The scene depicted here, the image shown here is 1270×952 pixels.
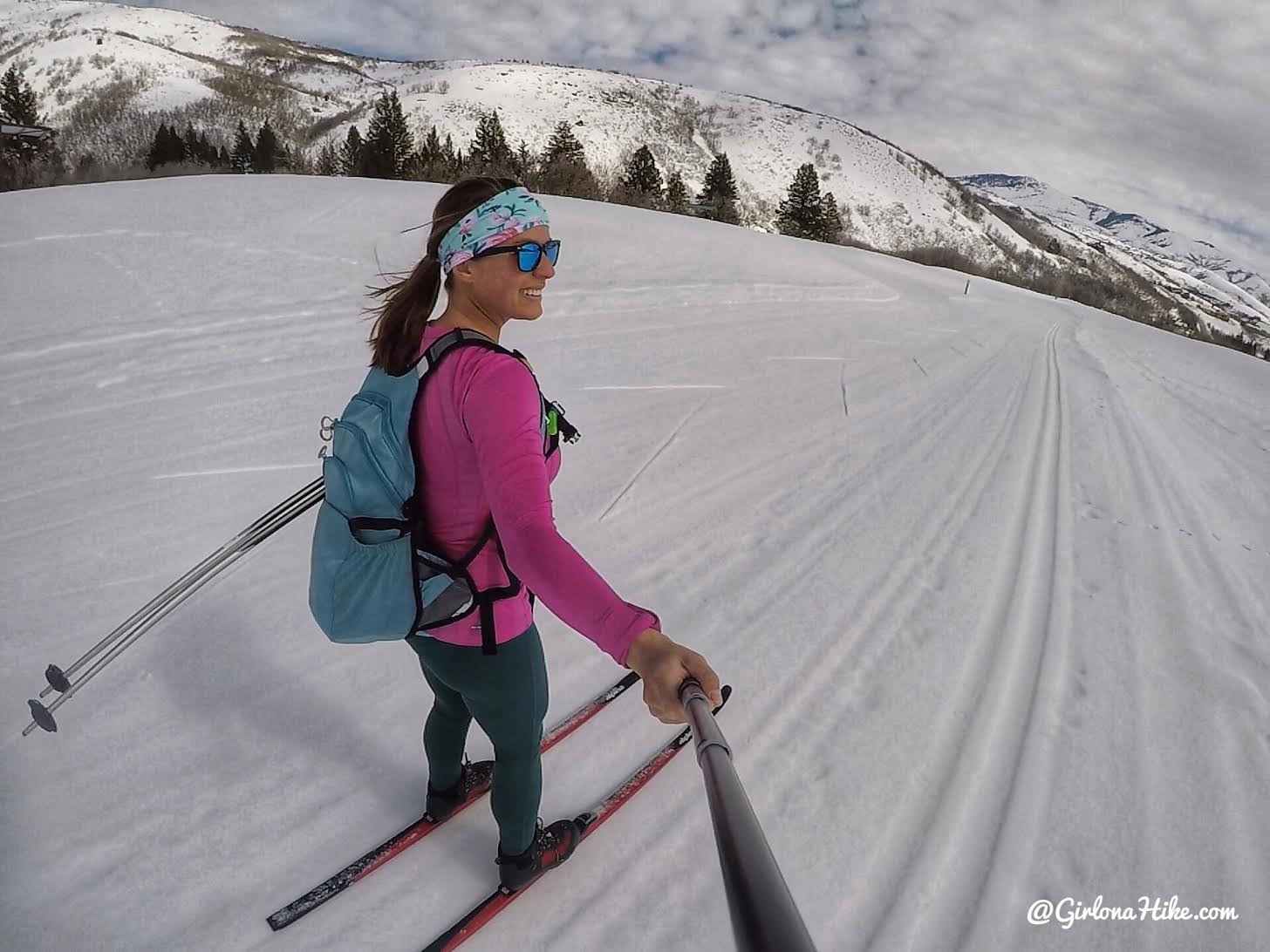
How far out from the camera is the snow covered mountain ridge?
105m

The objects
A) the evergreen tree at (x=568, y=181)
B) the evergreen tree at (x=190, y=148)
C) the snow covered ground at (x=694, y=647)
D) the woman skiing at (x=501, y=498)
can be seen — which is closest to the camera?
the woman skiing at (x=501, y=498)

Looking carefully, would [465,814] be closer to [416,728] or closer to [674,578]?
[416,728]

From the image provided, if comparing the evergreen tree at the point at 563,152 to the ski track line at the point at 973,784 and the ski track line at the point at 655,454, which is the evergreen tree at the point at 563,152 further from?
the ski track line at the point at 973,784

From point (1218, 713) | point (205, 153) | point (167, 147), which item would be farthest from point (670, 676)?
point (167, 147)

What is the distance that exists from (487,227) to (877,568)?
10.1ft

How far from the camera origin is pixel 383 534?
1.50 meters

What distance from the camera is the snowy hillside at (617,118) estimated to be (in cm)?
10888

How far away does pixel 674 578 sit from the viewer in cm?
383

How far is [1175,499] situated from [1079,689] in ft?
9.78

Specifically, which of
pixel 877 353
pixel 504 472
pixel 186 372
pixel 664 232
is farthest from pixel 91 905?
pixel 664 232

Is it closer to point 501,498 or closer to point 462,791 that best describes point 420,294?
point 501,498

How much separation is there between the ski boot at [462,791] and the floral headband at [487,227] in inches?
64.5

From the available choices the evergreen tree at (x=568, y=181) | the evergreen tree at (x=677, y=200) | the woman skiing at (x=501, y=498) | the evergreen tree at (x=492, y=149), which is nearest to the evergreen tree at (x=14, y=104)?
the evergreen tree at (x=492, y=149)

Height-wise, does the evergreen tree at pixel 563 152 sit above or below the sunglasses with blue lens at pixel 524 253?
above
